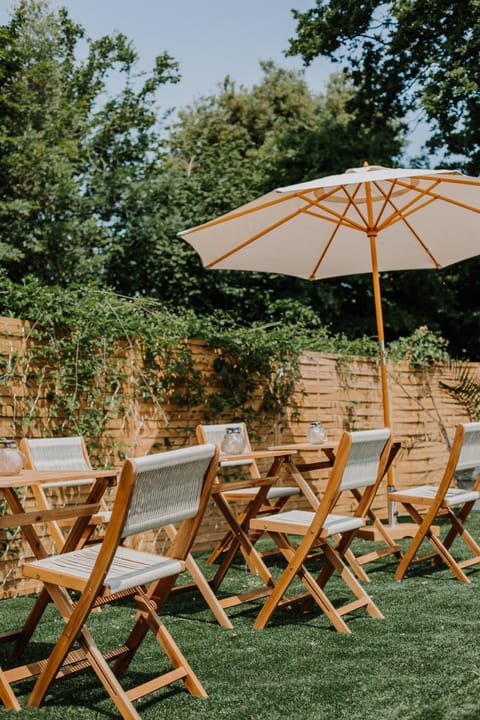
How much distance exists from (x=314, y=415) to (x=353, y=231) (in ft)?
6.65

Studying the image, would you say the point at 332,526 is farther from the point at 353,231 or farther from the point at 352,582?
the point at 353,231

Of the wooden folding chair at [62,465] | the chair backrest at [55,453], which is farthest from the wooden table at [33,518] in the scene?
the chair backrest at [55,453]

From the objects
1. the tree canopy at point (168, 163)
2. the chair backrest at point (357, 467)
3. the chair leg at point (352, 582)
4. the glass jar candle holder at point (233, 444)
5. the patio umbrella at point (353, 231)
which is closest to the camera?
the chair backrest at point (357, 467)

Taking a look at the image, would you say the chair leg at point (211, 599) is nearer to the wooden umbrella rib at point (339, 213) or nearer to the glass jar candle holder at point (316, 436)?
the glass jar candle holder at point (316, 436)

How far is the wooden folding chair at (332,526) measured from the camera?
370 cm

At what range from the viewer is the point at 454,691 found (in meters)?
2.85

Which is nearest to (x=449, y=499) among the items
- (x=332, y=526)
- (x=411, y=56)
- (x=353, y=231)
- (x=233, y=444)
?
(x=332, y=526)

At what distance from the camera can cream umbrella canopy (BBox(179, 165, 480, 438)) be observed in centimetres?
586

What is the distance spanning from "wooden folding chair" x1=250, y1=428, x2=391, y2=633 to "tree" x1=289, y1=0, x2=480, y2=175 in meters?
10.3

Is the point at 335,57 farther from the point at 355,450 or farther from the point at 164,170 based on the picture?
the point at 355,450

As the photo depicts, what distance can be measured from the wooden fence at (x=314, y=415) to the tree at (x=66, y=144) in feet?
25.8

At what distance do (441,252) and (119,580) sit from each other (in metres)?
5.13

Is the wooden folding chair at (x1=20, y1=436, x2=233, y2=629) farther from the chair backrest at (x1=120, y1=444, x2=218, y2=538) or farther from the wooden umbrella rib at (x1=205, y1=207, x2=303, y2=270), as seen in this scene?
the wooden umbrella rib at (x1=205, y1=207, x2=303, y2=270)

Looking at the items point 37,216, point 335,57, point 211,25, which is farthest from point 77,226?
point 335,57
